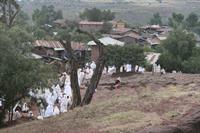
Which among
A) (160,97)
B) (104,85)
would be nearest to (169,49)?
(104,85)

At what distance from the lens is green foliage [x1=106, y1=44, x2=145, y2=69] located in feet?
121

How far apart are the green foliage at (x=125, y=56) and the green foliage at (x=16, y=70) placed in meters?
19.7

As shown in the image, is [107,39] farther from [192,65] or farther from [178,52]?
[192,65]

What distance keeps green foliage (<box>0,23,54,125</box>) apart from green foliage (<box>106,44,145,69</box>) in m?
19.7

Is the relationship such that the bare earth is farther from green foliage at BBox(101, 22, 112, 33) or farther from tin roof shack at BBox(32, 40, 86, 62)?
green foliage at BBox(101, 22, 112, 33)

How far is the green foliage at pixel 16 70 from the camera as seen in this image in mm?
15102

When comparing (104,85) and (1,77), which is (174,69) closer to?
(104,85)

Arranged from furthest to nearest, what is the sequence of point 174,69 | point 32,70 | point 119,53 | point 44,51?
point 44,51
point 174,69
point 119,53
point 32,70

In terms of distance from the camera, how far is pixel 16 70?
15898mm

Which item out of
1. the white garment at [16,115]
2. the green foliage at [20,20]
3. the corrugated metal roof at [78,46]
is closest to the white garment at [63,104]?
the white garment at [16,115]

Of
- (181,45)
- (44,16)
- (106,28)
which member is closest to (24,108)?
(181,45)

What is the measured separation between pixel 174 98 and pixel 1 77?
528cm

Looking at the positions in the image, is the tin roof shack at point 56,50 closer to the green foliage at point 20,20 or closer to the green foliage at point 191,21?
the green foliage at point 20,20

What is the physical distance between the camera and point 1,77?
50.0ft
